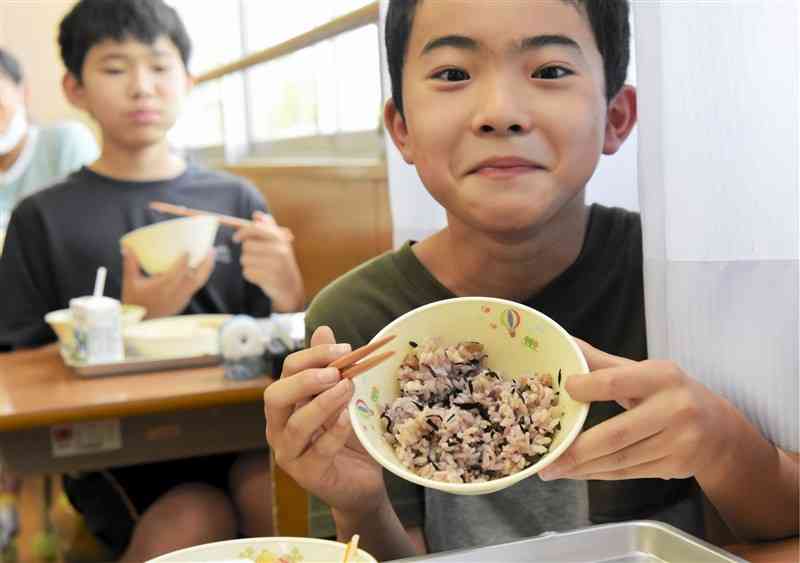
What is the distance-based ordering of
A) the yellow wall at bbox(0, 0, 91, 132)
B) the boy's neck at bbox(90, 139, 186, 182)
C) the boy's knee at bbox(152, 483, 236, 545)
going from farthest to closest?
1. the boy's neck at bbox(90, 139, 186, 182)
2. the boy's knee at bbox(152, 483, 236, 545)
3. the yellow wall at bbox(0, 0, 91, 132)

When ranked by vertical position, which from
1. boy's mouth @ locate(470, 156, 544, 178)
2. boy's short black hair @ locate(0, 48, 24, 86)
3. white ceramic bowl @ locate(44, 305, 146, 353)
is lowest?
white ceramic bowl @ locate(44, 305, 146, 353)

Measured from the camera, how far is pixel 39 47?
111 centimetres

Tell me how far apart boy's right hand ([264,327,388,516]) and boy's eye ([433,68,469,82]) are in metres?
0.27

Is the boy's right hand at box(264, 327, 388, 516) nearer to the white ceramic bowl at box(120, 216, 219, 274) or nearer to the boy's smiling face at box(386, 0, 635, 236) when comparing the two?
the boy's smiling face at box(386, 0, 635, 236)

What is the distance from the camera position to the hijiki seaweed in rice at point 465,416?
0.80 metres

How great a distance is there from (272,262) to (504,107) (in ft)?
2.02

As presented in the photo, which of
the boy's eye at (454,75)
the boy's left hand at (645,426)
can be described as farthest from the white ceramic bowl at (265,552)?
the boy's eye at (454,75)

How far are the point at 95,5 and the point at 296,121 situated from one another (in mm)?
278

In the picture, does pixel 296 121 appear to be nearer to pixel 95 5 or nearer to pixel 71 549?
pixel 95 5

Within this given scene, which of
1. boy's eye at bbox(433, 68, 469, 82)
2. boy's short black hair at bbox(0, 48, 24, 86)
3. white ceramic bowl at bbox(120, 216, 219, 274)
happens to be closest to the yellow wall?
boy's short black hair at bbox(0, 48, 24, 86)

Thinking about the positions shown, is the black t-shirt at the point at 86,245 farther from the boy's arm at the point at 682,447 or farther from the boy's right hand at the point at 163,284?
the boy's arm at the point at 682,447

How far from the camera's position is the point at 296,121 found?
1218mm

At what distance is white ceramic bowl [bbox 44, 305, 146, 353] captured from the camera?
1.55m

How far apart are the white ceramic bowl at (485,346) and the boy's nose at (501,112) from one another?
0.55 feet
